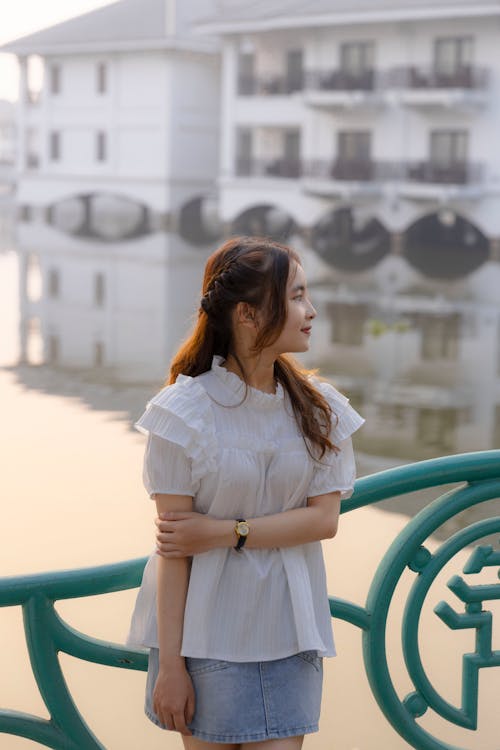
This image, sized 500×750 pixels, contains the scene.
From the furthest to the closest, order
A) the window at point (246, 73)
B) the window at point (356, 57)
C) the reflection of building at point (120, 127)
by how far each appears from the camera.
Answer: the reflection of building at point (120, 127), the window at point (246, 73), the window at point (356, 57)

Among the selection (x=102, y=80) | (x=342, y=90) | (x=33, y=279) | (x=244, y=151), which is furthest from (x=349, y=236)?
(x=33, y=279)

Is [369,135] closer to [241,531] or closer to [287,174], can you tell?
[287,174]

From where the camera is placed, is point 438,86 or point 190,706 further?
point 438,86

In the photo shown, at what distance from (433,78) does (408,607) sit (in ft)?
83.9

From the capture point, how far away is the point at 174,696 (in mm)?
1670

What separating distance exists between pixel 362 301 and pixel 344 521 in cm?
1135

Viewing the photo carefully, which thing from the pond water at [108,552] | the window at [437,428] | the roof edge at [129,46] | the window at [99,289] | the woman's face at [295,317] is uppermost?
the roof edge at [129,46]

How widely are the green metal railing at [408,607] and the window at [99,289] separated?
14.3m

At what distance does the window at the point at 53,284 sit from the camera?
17102 millimetres

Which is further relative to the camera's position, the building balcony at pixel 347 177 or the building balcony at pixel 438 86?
the building balcony at pixel 347 177

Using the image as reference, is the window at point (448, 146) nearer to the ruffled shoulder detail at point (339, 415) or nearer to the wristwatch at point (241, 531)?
the ruffled shoulder detail at point (339, 415)

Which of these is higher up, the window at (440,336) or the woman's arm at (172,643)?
the woman's arm at (172,643)

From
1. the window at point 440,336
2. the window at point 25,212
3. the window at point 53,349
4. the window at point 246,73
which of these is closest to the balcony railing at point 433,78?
the window at point 246,73

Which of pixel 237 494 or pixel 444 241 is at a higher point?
pixel 237 494
